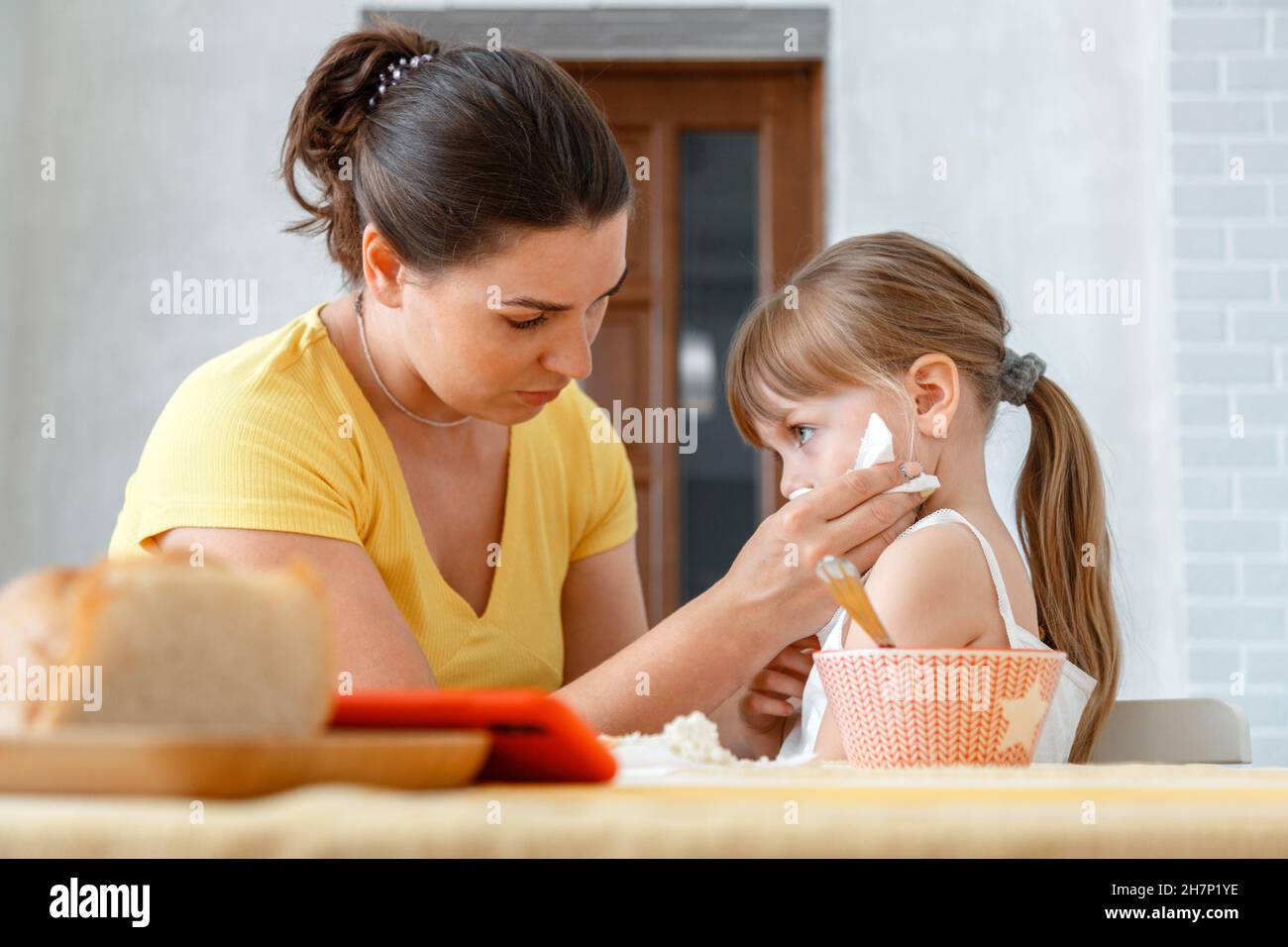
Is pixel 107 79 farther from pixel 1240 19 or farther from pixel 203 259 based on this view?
pixel 1240 19

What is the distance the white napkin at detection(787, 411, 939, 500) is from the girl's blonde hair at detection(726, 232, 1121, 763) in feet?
0.16

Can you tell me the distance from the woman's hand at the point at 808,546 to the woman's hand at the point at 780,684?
79 mm

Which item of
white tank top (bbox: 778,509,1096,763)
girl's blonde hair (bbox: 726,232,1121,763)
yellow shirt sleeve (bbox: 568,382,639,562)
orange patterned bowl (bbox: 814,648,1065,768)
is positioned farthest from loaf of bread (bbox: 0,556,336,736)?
yellow shirt sleeve (bbox: 568,382,639,562)

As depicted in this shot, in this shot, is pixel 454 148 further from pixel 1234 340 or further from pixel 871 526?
pixel 1234 340

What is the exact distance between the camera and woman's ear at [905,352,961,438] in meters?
1.29

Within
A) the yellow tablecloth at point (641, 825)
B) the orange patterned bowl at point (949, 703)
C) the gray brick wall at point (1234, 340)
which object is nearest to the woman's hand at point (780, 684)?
the orange patterned bowl at point (949, 703)

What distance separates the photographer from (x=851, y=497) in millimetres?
1190

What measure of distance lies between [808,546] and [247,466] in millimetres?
558

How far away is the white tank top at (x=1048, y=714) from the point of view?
1.10 metres

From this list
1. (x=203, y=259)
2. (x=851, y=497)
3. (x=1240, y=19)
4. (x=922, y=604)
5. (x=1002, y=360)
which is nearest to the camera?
(x=922, y=604)

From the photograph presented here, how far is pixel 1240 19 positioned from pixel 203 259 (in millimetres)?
2786

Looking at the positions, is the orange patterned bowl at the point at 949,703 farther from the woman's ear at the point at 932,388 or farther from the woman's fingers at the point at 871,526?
the woman's ear at the point at 932,388

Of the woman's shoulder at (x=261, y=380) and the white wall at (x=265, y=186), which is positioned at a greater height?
the white wall at (x=265, y=186)

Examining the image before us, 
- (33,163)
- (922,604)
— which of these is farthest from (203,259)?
(922,604)
